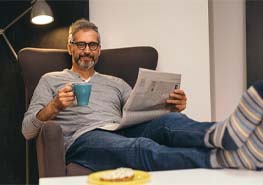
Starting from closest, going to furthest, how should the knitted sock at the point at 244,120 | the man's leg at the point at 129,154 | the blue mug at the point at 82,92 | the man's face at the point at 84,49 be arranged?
the knitted sock at the point at 244,120 → the man's leg at the point at 129,154 → the blue mug at the point at 82,92 → the man's face at the point at 84,49

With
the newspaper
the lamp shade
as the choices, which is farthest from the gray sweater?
the lamp shade

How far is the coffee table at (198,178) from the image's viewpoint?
3.69 ft

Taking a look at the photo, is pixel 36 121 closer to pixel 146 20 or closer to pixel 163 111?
pixel 163 111

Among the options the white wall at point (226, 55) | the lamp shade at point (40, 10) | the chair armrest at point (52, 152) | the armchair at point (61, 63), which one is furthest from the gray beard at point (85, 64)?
the white wall at point (226, 55)

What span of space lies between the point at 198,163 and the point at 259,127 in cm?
25

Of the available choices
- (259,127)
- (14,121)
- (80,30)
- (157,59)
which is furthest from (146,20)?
(259,127)

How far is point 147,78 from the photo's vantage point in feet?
5.66

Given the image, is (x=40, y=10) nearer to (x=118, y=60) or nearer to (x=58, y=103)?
(x=118, y=60)

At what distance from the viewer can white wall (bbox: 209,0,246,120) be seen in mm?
2994

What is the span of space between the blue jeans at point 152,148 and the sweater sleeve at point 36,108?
21 centimetres

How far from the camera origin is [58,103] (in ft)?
5.65

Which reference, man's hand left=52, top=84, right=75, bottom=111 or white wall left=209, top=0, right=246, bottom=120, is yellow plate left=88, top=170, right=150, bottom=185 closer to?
man's hand left=52, top=84, right=75, bottom=111

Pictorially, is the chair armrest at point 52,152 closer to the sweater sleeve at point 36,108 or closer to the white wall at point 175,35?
the sweater sleeve at point 36,108

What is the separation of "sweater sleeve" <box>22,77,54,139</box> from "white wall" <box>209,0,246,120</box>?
1.43m
